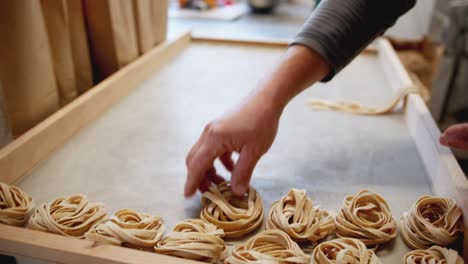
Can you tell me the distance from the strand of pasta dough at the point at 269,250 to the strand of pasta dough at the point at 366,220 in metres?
0.10

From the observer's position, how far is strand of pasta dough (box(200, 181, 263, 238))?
0.67 meters

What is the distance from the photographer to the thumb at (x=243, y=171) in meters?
0.69

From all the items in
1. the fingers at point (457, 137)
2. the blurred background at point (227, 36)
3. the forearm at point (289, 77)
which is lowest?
the blurred background at point (227, 36)

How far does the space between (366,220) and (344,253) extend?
5.2 inches

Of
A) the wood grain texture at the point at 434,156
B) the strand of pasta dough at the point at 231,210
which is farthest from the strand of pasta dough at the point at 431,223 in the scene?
the strand of pasta dough at the point at 231,210

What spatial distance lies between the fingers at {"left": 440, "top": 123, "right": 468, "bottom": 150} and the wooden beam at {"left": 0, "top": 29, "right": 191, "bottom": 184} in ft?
2.63

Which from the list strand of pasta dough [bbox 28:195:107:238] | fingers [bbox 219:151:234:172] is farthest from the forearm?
strand of pasta dough [bbox 28:195:107:238]

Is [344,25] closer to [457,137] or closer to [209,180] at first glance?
[457,137]

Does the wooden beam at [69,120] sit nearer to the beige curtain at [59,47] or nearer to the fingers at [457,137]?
the beige curtain at [59,47]

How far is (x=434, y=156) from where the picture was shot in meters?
0.83

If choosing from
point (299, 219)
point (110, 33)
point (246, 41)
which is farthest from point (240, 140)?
point (246, 41)

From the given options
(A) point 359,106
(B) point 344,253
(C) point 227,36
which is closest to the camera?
(B) point 344,253

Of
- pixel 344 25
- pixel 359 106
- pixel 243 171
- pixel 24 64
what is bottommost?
pixel 359 106

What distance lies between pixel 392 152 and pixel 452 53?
4.67ft
